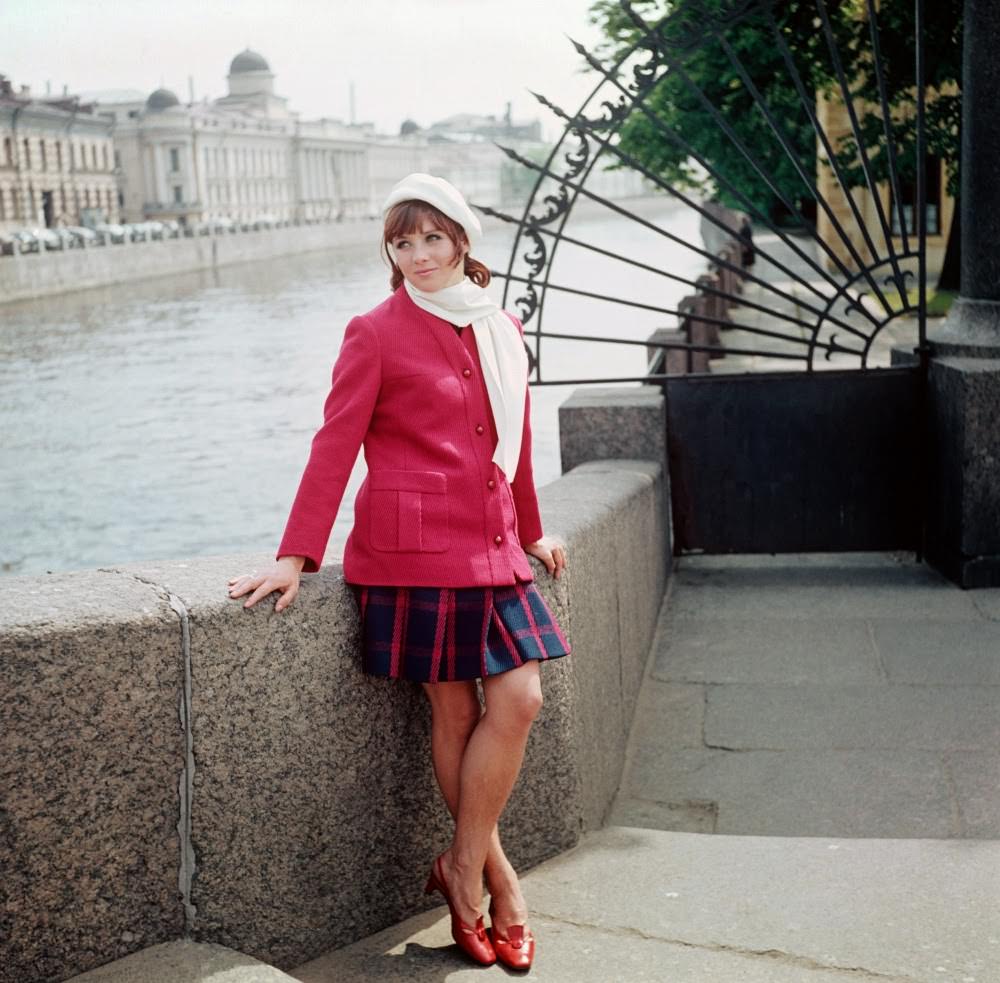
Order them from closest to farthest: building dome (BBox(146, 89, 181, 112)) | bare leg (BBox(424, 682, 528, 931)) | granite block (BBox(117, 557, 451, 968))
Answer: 1. granite block (BBox(117, 557, 451, 968))
2. bare leg (BBox(424, 682, 528, 931))
3. building dome (BBox(146, 89, 181, 112))

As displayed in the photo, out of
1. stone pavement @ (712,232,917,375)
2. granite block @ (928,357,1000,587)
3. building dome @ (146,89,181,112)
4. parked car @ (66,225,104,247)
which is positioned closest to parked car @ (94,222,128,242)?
parked car @ (66,225,104,247)

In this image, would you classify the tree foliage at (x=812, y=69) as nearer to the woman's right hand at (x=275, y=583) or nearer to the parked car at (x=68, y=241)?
the woman's right hand at (x=275, y=583)

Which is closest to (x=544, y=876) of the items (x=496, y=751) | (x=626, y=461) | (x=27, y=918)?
(x=496, y=751)

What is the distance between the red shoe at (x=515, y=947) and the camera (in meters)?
2.40

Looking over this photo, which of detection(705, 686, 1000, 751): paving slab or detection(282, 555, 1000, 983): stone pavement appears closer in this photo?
detection(282, 555, 1000, 983): stone pavement

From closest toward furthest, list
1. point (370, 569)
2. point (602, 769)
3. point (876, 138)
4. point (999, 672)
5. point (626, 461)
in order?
1. point (370, 569)
2. point (602, 769)
3. point (999, 672)
4. point (626, 461)
5. point (876, 138)

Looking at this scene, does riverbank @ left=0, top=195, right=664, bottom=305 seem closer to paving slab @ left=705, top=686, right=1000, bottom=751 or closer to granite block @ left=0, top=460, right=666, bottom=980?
paving slab @ left=705, top=686, right=1000, bottom=751

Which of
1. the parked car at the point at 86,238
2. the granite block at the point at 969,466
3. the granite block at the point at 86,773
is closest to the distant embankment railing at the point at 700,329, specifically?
the granite block at the point at 969,466

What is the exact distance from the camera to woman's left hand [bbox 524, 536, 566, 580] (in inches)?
112

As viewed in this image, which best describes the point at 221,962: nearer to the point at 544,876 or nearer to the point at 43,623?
the point at 43,623

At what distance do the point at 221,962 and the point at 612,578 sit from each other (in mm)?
1816

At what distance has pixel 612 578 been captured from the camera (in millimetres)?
3725

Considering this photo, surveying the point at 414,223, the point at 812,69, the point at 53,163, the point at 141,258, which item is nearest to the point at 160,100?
the point at 53,163

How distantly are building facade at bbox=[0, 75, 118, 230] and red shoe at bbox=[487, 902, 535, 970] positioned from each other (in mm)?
58738
